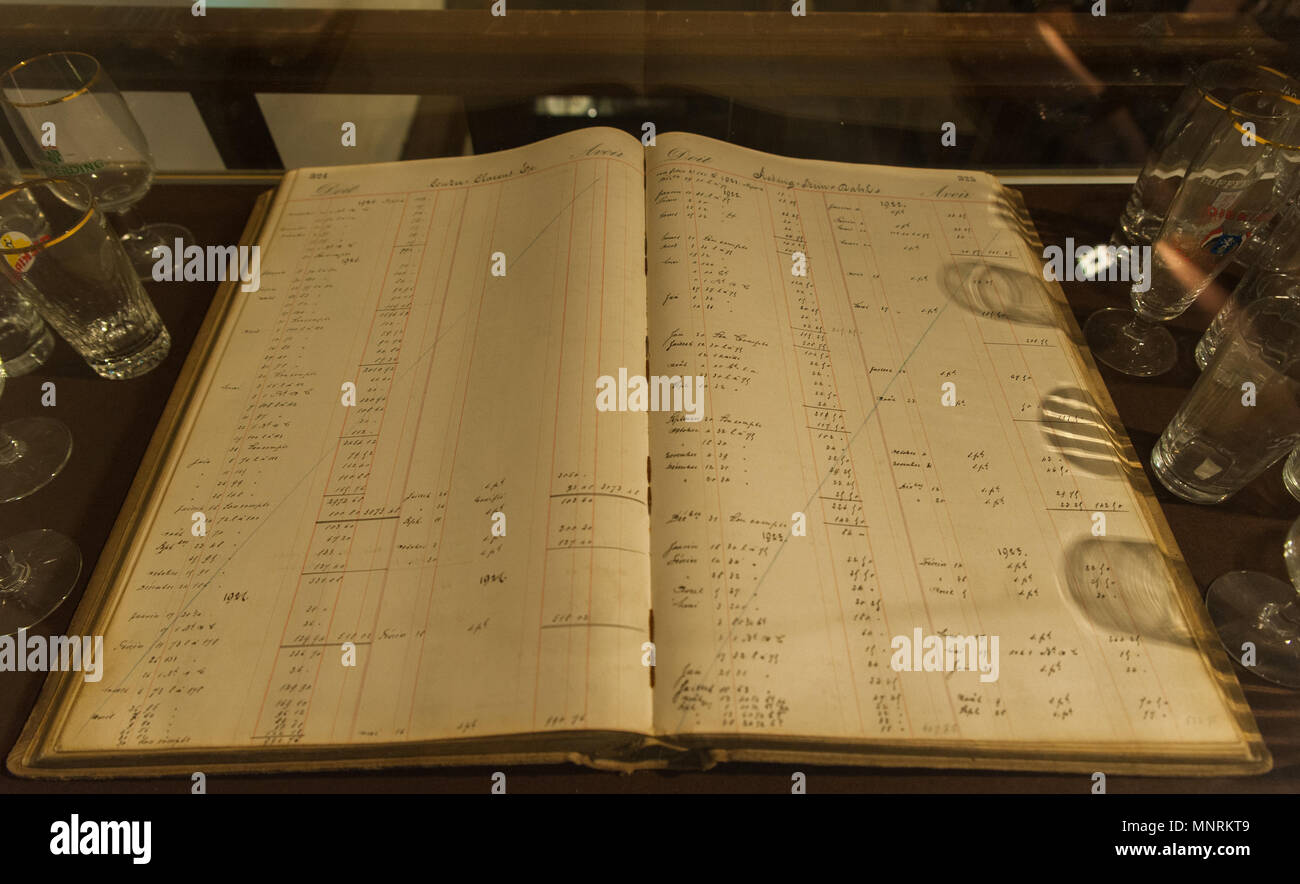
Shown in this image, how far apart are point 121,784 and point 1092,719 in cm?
62

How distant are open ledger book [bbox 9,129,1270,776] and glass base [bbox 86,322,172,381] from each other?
4 cm

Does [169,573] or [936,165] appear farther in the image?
[936,165]

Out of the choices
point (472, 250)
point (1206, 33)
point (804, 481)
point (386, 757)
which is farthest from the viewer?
point (1206, 33)

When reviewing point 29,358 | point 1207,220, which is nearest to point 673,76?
point 1207,220

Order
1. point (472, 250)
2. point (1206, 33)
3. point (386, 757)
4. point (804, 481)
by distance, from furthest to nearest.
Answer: point (1206, 33), point (472, 250), point (804, 481), point (386, 757)

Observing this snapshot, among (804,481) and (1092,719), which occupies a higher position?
(804,481)

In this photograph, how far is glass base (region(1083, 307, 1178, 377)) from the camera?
0.69 metres

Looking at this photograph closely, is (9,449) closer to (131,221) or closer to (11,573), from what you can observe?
(11,573)

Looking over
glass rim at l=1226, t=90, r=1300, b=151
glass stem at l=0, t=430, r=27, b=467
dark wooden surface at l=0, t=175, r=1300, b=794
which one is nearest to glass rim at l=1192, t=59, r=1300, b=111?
glass rim at l=1226, t=90, r=1300, b=151

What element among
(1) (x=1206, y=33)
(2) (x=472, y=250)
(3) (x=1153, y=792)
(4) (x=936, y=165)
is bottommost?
(3) (x=1153, y=792)

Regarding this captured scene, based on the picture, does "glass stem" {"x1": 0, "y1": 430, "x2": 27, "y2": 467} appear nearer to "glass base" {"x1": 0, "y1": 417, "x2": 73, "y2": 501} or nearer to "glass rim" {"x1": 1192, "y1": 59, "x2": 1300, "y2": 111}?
"glass base" {"x1": 0, "y1": 417, "x2": 73, "y2": 501}

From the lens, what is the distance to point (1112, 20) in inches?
36.1

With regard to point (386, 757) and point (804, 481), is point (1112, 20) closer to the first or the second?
point (804, 481)

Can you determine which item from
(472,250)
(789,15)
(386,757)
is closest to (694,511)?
(386,757)
